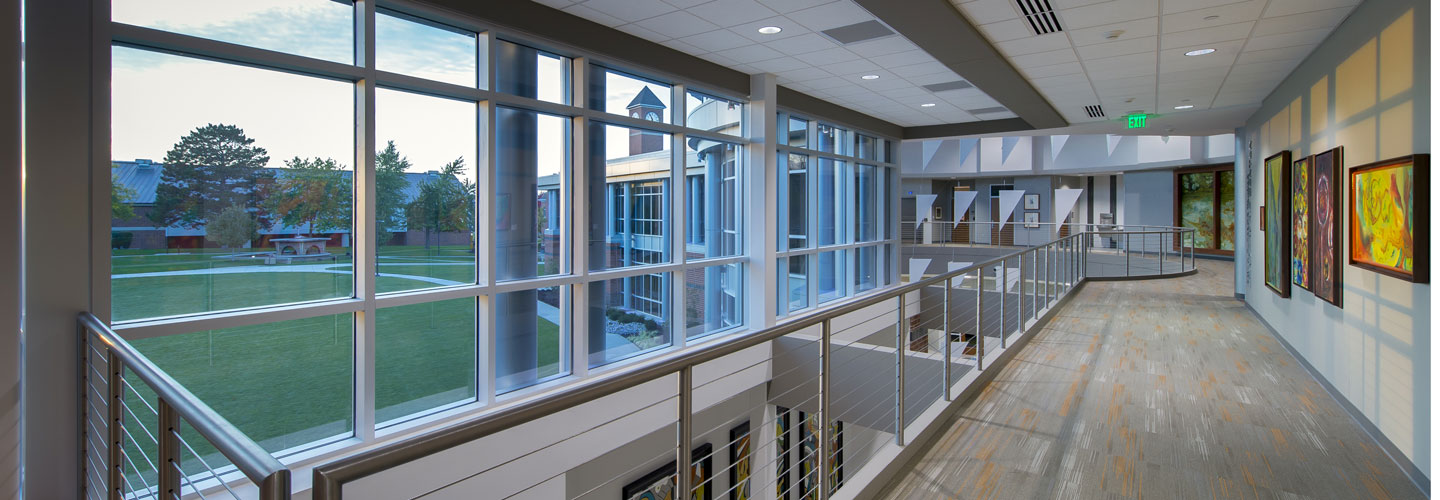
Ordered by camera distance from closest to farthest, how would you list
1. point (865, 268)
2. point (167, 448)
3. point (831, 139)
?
point (167, 448) → point (831, 139) → point (865, 268)

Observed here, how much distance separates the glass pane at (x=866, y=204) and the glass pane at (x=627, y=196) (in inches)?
156

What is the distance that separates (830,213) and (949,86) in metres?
2.33

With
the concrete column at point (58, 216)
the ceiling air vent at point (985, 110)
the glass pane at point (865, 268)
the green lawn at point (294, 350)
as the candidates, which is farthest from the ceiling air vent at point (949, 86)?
the concrete column at point (58, 216)

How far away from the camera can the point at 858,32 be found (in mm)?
4719

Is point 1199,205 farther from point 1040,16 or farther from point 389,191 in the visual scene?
point 389,191

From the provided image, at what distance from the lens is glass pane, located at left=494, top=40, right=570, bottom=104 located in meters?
4.34

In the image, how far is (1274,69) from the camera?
525cm

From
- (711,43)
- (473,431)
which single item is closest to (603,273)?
(711,43)

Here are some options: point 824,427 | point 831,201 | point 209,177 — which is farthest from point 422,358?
point 831,201

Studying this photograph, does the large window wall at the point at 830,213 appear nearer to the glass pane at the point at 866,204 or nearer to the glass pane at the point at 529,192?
the glass pane at the point at 866,204

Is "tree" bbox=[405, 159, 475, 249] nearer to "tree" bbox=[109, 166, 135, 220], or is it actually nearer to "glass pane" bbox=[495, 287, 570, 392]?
"glass pane" bbox=[495, 287, 570, 392]

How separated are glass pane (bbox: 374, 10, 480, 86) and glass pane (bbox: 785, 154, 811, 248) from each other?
400cm

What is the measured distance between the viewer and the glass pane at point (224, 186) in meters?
3.01

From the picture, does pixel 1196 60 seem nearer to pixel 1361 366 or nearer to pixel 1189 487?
pixel 1361 366
